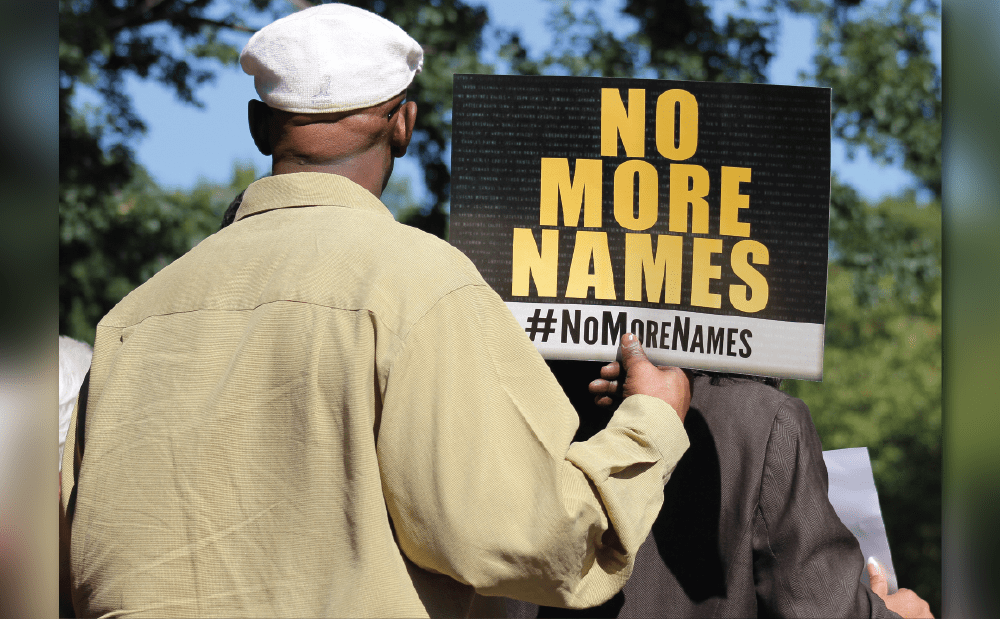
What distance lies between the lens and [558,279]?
166 centimetres

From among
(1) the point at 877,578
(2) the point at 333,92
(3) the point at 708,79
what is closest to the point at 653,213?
(2) the point at 333,92

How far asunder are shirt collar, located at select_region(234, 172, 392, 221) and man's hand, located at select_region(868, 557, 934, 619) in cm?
142

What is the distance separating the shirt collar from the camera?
1.27 meters

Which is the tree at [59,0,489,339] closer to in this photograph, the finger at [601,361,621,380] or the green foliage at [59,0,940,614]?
the green foliage at [59,0,940,614]

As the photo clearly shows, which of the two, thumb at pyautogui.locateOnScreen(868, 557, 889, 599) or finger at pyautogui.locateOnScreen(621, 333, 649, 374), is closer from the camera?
finger at pyautogui.locateOnScreen(621, 333, 649, 374)

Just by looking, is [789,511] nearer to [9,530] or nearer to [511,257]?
→ [511,257]

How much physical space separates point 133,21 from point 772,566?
18.7ft

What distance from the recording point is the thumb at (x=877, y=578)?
81.1 inches

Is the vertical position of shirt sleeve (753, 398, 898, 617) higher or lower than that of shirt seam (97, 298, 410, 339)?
lower

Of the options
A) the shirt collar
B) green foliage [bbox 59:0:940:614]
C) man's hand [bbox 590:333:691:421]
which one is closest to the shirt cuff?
man's hand [bbox 590:333:691:421]

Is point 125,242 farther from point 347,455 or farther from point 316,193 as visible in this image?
point 347,455

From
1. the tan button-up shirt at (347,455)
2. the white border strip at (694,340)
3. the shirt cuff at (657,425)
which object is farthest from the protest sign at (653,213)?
the tan button-up shirt at (347,455)

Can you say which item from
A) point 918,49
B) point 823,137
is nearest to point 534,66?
point 918,49

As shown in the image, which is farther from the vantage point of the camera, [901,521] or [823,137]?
[901,521]
